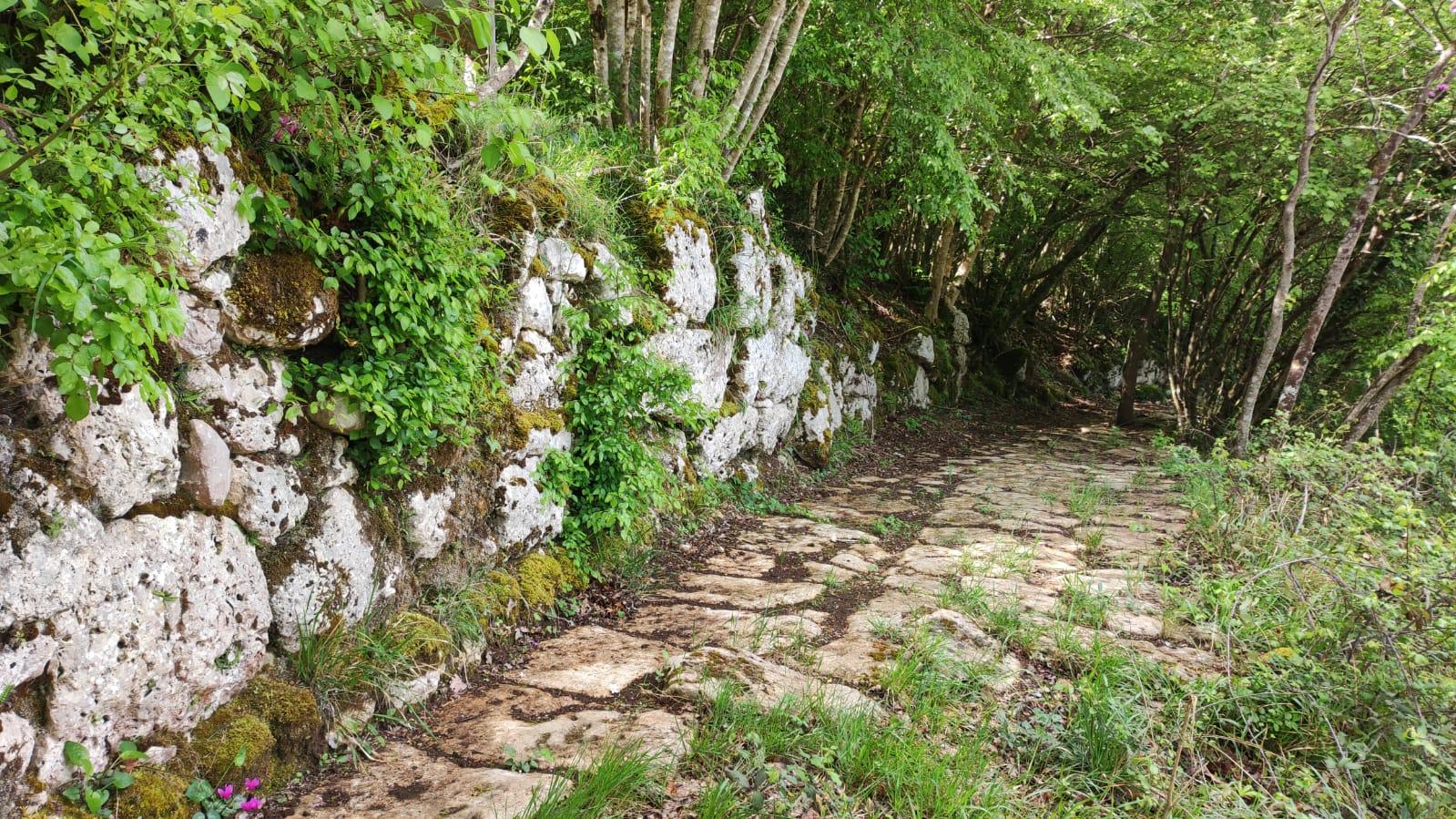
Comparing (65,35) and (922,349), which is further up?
(65,35)

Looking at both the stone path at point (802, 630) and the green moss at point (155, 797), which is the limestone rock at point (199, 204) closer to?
the green moss at point (155, 797)

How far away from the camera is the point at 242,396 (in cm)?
254

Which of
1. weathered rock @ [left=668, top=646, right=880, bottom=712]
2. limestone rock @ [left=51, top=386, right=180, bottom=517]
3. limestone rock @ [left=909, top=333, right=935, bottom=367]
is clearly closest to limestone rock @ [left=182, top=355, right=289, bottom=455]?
limestone rock @ [left=51, top=386, right=180, bottom=517]

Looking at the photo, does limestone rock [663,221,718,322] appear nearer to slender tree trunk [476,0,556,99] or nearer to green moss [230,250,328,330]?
slender tree trunk [476,0,556,99]

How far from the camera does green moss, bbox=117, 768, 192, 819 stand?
77.0 inches

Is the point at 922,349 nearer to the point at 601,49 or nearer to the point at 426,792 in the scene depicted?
the point at 601,49

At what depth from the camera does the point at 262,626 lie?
2461 millimetres

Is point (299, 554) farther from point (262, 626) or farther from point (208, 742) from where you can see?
point (208, 742)

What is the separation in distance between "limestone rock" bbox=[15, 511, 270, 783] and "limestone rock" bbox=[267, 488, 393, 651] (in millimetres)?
110

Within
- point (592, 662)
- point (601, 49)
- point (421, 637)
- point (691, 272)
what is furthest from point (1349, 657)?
point (601, 49)

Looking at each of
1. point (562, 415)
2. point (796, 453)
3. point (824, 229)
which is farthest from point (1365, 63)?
point (562, 415)

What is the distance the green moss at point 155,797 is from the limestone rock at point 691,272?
3.99 m

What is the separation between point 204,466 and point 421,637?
1.06m

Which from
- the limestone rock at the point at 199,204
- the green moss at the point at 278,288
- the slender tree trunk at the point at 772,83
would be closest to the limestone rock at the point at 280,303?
the green moss at the point at 278,288
